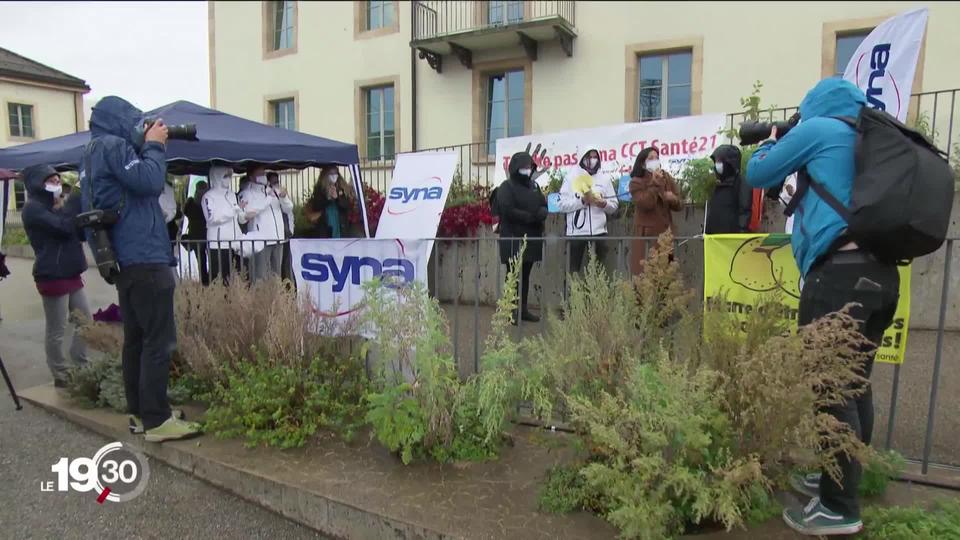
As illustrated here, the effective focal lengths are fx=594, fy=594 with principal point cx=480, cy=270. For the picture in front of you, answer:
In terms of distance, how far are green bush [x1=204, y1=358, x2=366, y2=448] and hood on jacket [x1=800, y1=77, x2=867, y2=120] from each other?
2.78m

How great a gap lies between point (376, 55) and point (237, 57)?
5825 mm

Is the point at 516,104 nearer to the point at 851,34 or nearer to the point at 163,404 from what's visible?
the point at 851,34

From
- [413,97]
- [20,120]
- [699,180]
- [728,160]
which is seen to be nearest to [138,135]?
[728,160]

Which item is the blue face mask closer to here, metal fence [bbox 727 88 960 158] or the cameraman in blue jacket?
the cameraman in blue jacket

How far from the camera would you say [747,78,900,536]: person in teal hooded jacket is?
227 cm

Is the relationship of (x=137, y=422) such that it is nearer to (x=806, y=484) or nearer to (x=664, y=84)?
(x=806, y=484)

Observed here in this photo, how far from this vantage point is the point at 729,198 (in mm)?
5613

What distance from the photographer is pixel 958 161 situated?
6457mm

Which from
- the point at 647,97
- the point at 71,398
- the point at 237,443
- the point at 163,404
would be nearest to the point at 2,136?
the point at 71,398

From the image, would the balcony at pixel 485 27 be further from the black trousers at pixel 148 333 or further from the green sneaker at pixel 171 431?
the green sneaker at pixel 171 431

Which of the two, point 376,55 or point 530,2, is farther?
point 376,55

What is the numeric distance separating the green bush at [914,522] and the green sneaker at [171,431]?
138 inches

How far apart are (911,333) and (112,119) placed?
714 cm

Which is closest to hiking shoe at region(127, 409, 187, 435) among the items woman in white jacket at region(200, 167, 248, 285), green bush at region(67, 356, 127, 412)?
green bush at region(67, 356, 127, 412)
